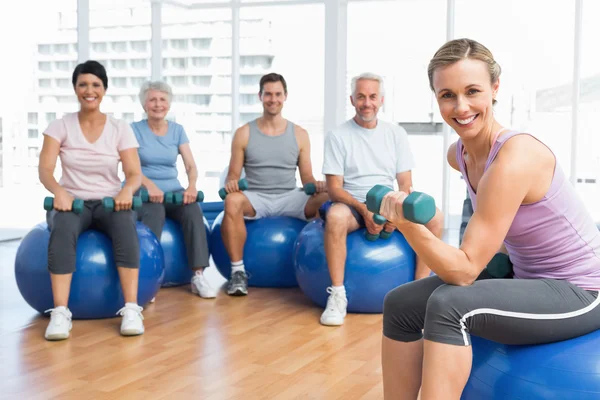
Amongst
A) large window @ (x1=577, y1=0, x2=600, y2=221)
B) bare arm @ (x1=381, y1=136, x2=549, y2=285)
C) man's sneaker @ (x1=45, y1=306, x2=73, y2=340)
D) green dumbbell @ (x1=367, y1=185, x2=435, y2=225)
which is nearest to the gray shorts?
man's sneaker @ (x1=45, y1=306, x2=73, y2=340)

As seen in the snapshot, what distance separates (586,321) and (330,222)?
1.69 meters

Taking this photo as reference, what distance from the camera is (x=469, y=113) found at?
164 cm

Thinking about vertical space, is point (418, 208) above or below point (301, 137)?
below

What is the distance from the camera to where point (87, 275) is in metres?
3.08

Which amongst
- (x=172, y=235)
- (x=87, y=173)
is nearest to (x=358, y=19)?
(x=172, y=235)

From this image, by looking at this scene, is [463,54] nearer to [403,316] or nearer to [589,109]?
[403,316]

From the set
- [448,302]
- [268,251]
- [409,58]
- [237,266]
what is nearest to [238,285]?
[237,266]

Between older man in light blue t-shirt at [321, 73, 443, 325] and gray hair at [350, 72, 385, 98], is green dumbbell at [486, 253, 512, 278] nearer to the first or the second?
older man in light blue t-shirt at [321, 73, 443, 325]

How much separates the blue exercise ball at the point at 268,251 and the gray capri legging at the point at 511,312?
2.13 metres

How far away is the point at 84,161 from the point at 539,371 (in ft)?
7.16

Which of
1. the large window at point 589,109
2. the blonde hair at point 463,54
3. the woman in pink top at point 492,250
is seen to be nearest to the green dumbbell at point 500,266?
the woman in pink top at point 492,250

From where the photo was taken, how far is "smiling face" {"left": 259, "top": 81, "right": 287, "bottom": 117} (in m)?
3.84

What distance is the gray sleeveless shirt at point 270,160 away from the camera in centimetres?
390

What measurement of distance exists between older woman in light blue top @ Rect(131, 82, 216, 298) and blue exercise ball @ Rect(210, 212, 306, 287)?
0.13 m
